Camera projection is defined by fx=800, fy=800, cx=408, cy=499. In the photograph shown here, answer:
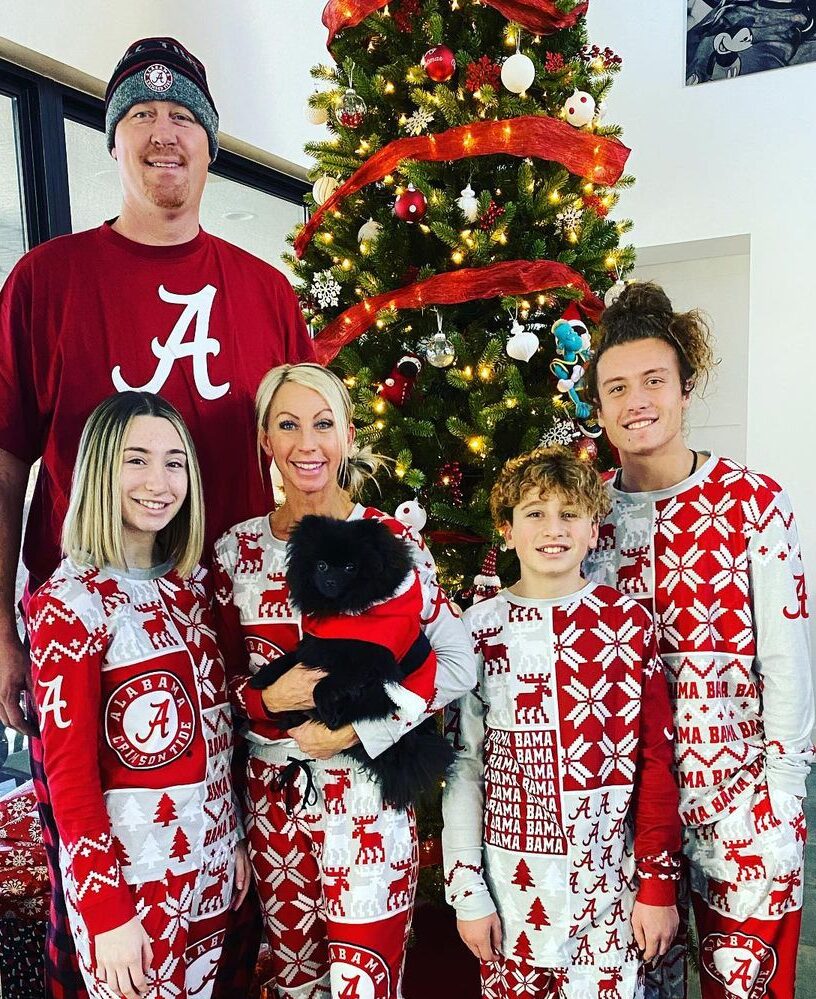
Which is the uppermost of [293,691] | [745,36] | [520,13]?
[745,36]

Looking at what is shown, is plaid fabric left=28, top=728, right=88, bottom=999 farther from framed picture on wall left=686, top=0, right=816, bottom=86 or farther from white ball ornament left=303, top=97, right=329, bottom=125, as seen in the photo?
framed picture on wall left=686, top=0, right=816, bottom=86

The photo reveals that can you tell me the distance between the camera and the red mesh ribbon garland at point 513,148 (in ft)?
6.13

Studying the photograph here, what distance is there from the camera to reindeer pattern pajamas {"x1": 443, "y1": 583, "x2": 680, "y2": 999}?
1324mm

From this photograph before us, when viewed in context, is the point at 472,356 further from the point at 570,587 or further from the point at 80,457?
the point at 80,457

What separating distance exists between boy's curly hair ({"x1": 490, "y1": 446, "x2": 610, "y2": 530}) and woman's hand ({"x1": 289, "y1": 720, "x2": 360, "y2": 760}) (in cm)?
49

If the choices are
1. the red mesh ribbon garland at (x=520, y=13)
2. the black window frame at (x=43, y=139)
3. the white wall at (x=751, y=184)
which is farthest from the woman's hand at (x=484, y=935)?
the white wall at (x=751, y=184)

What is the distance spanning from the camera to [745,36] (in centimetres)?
374

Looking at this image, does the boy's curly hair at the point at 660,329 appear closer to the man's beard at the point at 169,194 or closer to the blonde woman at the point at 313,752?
the blonde woman at the point at 313,752

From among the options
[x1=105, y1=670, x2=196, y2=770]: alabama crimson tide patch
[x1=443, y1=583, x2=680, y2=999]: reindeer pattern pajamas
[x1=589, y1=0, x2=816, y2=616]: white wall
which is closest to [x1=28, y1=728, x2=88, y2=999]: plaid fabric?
[x1=105, y1=670, x2=196, y2=770]: alabama crimson tide patch

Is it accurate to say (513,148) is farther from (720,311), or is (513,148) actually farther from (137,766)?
(720,311)

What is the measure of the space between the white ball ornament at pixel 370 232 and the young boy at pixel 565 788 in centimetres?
88

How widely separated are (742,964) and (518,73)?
1.90 meters

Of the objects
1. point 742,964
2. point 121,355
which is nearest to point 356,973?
point 742,964

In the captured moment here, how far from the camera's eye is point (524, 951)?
1.34 meters
